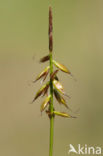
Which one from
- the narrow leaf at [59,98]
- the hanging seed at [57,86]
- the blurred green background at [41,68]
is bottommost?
the narrow leaf at [59,98]

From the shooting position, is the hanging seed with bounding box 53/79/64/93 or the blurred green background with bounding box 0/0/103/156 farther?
the blurred green background with bounding box 0/0/103/156

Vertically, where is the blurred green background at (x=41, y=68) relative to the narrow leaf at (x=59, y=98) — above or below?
above

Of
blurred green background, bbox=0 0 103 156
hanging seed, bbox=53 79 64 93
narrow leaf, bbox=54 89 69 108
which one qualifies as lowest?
narrow leaf, bbox=54 89 69 108

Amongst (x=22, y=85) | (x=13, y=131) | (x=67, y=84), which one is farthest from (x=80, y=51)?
(x=13, y=131)

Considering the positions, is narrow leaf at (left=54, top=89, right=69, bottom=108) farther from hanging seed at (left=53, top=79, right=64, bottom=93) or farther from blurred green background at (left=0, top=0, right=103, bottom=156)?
blurred green background at (left=0, top=0, right=103, bottom=156)

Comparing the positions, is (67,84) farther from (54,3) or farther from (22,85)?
(54,3)

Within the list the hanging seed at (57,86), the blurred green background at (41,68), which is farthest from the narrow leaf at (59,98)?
the blurred green background at (41,68)

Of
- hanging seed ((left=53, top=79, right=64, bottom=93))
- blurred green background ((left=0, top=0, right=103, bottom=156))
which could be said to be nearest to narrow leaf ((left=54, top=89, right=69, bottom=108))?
hanging seed ((left=53, top=79, right=64, bottom=93))

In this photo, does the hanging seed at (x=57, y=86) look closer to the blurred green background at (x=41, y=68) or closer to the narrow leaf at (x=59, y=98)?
the narrow leaf at (x=59, y=98)
